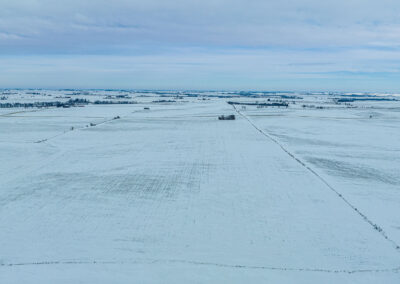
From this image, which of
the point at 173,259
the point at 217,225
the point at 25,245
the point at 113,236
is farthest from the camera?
the point at 217,225

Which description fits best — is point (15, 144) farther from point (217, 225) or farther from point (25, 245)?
point (217, 225)

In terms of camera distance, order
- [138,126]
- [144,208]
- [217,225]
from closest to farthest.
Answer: [217,225] → [144,208] → [138,126]

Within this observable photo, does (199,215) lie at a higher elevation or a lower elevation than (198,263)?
higher

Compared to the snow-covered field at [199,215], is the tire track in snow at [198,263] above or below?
below

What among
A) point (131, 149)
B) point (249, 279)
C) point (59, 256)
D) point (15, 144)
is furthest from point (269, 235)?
point (15, 144)

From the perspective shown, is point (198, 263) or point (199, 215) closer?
point (198, 263)

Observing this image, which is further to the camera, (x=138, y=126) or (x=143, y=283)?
(x=138, y=126)

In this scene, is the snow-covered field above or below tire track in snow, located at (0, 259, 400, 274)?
above
